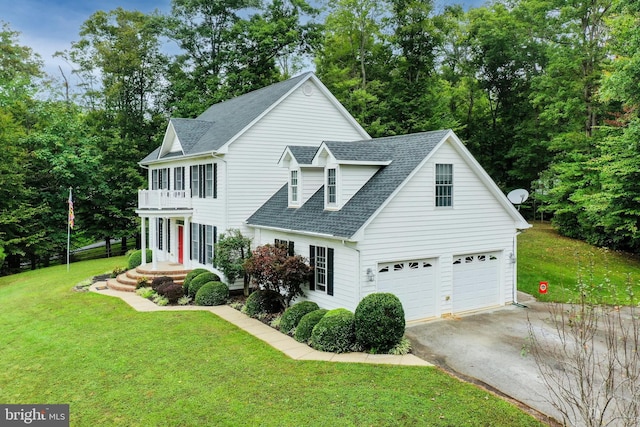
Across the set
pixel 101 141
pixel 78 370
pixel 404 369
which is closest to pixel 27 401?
pixel 78 370

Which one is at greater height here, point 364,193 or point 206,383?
point 364,193

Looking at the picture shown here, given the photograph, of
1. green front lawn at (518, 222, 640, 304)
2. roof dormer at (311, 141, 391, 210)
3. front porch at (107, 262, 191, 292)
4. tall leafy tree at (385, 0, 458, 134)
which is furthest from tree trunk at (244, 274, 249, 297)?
tall leafy tree at (385, 0, 458, 134)

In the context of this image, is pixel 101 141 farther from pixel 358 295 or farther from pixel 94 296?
pixel 358 295

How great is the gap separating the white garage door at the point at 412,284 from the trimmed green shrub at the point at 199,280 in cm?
806

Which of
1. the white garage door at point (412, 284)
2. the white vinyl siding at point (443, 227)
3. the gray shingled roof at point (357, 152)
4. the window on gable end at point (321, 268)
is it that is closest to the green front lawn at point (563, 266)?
the white vinyl siding at point (443, 227)

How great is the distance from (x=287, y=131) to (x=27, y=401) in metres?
13.8

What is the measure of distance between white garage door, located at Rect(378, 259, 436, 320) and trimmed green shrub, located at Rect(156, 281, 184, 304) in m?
8.80

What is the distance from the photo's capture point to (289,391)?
8953 mm

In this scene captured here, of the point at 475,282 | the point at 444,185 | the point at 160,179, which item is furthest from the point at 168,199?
the point at 475,282

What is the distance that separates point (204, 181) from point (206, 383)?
12.0 m

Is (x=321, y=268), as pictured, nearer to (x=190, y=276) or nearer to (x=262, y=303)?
(x=262, y=303)

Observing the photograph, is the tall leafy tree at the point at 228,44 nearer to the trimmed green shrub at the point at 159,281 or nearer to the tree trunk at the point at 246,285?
the trimmed green shrub at the point at 159,281

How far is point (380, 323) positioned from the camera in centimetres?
1100

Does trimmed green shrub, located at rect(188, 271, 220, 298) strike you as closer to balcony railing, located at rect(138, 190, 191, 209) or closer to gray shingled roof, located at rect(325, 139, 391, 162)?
balcony railing, located at rect(138, 190, 191, 209)
